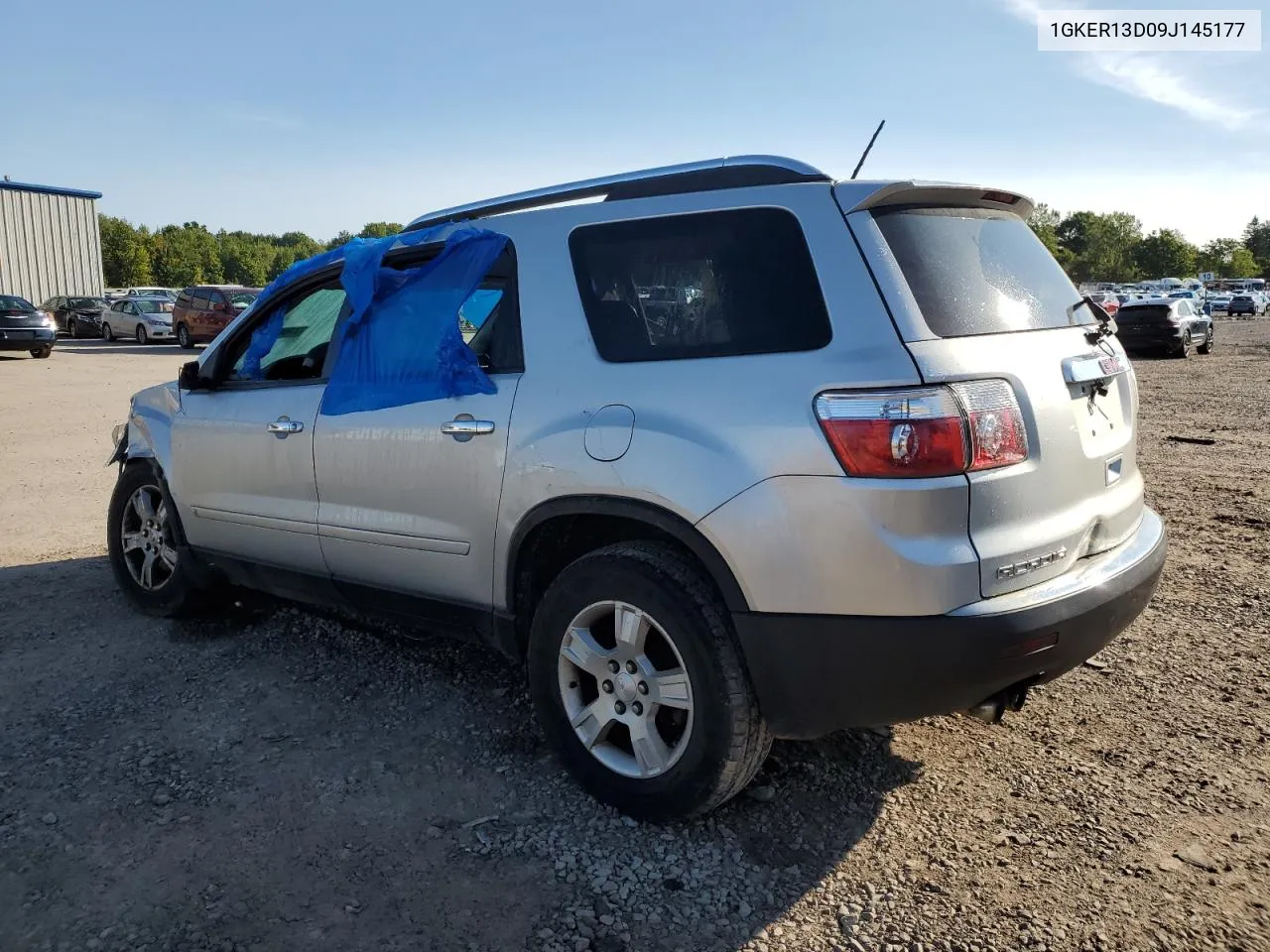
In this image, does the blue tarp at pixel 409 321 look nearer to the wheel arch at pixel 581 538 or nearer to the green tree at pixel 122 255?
the wheel arch at pixel 581 538

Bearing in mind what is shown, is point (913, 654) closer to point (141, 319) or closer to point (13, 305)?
point (13, 305)

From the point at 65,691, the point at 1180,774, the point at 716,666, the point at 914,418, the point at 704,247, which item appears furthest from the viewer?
the point at 65,691

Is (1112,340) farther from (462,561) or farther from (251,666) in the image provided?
(251,666)

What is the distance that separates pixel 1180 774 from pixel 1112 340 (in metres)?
1.51

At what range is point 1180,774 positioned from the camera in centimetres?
327

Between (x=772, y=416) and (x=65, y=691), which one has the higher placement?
(x=772, y=416)

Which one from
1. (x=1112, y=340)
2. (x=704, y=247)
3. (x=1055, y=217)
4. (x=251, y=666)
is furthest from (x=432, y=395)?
(x=1055, y=217)

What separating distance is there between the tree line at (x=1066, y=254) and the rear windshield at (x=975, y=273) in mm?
93933

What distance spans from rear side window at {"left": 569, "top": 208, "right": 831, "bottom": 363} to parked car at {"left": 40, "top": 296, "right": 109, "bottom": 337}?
112 ft

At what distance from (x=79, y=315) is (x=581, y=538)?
116 feet

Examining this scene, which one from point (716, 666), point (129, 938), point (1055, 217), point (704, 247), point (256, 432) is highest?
point (1055, 217)

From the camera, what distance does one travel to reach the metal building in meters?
39.7

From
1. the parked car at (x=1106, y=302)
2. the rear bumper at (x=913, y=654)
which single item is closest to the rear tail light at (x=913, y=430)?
the rear bumper at (x=913, y=654)

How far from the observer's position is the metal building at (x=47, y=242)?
3969cm
